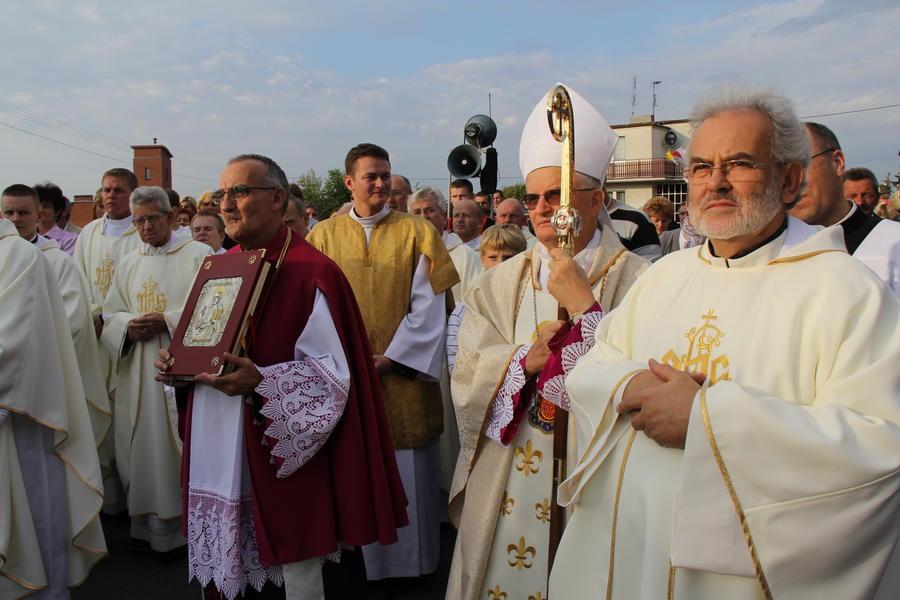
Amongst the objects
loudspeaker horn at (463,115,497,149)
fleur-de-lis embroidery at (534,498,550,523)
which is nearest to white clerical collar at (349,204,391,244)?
fleur-de-lis embroidery at (534,498,550,523)

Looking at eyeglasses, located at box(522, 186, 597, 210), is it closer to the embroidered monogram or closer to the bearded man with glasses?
the embroidered monogram

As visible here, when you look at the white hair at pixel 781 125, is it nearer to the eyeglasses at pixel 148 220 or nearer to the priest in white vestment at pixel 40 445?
the priest in white vestment at pixel 40 445

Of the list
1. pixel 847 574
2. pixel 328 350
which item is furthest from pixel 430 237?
pixel 847 574

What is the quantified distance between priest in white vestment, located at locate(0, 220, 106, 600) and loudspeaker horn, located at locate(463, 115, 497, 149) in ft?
23.8

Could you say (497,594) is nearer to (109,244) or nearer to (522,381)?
(522,381)

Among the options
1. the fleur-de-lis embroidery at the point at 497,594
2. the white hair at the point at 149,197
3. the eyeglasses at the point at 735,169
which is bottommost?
the fleur-de-lis embroidery at the point at 497,594

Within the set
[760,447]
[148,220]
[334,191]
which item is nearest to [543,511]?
[760,447]

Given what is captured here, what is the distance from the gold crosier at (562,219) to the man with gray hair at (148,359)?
133 inches

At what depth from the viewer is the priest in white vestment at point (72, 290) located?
512 cm

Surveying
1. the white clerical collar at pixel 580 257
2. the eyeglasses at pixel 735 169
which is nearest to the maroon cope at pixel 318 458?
the white clerical collar at pixel 580 257

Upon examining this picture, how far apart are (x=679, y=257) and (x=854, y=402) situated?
2.75 ft

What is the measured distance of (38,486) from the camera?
4105 millimetres

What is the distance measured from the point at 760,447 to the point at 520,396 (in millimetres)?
1274

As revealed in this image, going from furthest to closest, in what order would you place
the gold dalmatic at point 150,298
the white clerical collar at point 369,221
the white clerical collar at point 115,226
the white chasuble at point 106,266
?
the white clerical collar at point 115,226 < the white chasuble at point 106,266 < the gold dalmatic at point 150,298 < the white clerical collar at point 369,221
